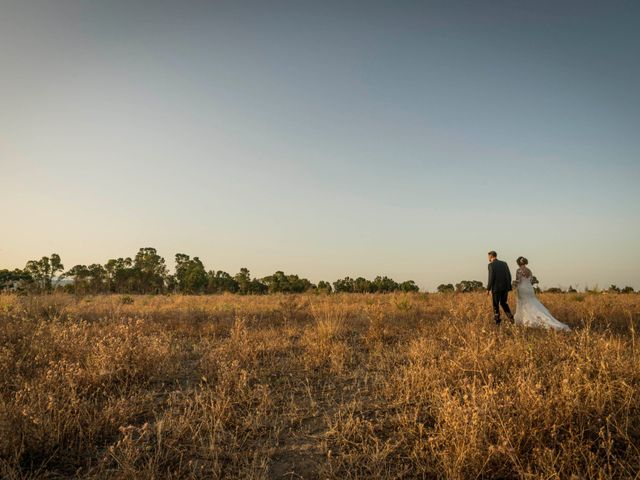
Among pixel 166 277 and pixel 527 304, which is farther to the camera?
pixel 166 277

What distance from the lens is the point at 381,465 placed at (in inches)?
121

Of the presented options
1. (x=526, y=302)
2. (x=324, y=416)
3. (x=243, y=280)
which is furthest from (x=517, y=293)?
(x=243, y=280)

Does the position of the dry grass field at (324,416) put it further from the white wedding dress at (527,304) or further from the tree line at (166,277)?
the tree line at (166,277)

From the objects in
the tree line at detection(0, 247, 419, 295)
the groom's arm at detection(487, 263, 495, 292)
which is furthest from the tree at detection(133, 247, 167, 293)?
the groom's arm at detection(487, 263, 495, 292)

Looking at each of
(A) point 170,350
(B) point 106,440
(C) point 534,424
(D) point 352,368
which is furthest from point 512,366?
(A) point 170,350

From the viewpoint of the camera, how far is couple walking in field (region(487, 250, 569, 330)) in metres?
10.4

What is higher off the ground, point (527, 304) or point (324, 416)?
point (527, 304)

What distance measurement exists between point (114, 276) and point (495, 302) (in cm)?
6041

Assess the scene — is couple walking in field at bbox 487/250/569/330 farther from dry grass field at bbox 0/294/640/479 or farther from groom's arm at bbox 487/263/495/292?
dry grass field at bbox 0/294/640/479

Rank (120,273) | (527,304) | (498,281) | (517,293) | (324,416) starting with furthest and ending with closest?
1. (120,273)
2. (517,293)
3. (527,304)
4. (498,281)
5. (324,416)

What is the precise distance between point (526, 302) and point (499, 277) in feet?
4.67

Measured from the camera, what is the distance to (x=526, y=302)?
35.8ft

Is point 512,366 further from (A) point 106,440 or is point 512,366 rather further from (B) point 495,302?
(B) point 495,302

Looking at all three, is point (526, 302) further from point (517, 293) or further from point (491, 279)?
point (491, 279)
